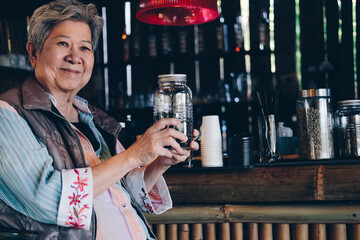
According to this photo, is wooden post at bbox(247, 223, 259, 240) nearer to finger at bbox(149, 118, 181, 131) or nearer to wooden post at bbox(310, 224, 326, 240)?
wooden post at bbox(310, 224, 326, 240)

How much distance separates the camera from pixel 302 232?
2.06 m

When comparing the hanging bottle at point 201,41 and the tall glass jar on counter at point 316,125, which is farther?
the hanging bottle at point 201,41

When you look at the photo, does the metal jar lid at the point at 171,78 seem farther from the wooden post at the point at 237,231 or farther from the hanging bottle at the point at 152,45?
the hanging bottle at the point at 152,45

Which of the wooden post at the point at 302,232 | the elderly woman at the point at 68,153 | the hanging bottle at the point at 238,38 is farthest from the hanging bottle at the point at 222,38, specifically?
the elderly woman at the point at 68,153

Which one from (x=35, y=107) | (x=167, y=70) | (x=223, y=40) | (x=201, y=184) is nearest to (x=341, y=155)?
(x=201, y=184)

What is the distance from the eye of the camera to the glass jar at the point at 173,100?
145 centimetres

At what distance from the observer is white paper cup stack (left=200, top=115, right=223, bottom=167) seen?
2.23 meters

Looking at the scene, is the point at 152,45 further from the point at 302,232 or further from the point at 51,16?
the point at 51,16

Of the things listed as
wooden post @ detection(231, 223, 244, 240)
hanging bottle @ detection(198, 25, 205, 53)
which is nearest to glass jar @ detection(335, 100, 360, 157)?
wooden post @ detection(231, 223, 244, 240)

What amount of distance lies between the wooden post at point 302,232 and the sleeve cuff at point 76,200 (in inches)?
46.5

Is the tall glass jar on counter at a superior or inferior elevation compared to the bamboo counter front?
superior

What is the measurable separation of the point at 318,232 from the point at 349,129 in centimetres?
54

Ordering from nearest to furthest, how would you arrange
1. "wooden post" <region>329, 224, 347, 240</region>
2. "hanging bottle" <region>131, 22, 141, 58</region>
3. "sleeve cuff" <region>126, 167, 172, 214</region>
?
1. "sleeve cuff" <region>126, 167, 172, 214</region>
2. "wooden post" <region>329, 224, 347, 240</region>
3. "hanging bottle" <region>131, 22, 141, 58</region>

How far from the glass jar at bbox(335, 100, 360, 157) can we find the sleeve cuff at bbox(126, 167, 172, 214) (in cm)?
99
